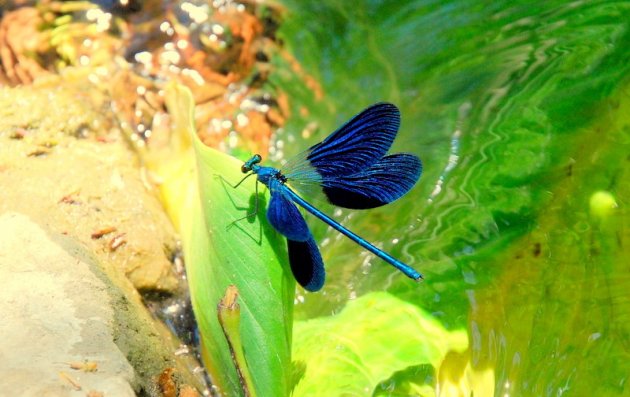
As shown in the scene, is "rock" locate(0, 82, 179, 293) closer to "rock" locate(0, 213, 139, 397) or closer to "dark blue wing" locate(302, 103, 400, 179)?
"rock" locate(0, 213, 139, 397)

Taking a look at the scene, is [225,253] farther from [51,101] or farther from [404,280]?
[51,101]

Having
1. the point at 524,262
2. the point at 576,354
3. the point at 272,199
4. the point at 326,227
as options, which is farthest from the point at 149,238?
the point at 576,354

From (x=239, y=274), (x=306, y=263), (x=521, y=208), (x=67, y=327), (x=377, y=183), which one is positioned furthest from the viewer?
(x=377, y=183)

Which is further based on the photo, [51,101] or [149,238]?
[51,101]

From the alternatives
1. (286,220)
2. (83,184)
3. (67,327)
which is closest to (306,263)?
(286,220)

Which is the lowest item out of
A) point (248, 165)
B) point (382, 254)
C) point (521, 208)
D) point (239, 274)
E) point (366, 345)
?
point (366, 345)

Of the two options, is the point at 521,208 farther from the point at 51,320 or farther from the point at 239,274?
the point at 51,320
